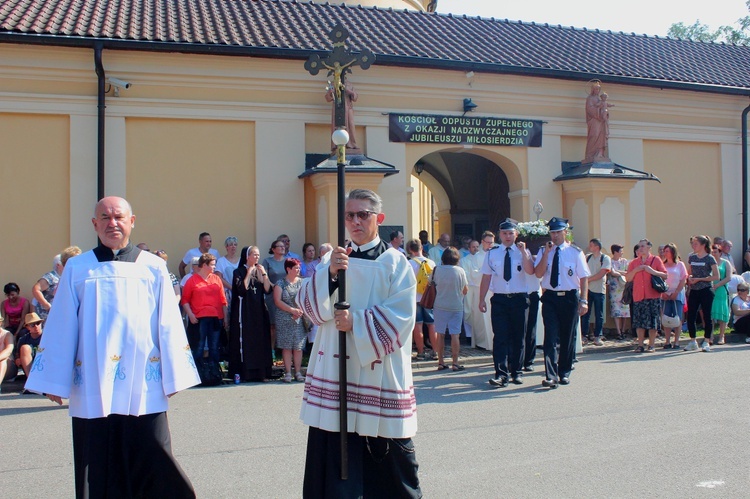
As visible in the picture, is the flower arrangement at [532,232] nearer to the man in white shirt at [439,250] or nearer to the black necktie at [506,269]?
the man in white shirt at [439,250]

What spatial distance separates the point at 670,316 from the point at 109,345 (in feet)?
33.8

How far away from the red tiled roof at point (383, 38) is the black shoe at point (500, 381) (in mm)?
7149

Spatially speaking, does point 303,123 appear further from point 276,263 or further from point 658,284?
point 658,284

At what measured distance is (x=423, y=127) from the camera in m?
14.7

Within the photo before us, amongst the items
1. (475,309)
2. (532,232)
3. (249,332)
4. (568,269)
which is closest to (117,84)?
(249,332)

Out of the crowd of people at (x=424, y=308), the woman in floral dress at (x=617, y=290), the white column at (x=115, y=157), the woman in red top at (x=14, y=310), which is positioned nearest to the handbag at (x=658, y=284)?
the crowd of people at (x=424, y=308)

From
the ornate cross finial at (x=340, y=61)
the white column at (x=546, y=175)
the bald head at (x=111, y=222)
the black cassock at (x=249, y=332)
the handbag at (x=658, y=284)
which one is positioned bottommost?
the black cassock at (x=249, y=332)

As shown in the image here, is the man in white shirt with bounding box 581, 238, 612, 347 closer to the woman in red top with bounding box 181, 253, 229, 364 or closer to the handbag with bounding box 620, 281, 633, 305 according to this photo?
the handbag with bounding box 620, 281, 633, 305

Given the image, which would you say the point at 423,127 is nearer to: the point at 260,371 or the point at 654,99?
the point at 654,99

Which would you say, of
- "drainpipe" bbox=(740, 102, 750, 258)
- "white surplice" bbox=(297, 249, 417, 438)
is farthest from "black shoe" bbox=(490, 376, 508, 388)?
"drainpipe" bbox=(740, 102, 750, 258)

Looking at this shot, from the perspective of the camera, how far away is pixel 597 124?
1515 centimetres

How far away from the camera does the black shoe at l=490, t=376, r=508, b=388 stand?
9.12 m

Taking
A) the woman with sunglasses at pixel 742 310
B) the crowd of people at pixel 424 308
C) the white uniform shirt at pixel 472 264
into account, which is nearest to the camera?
the crowd of people at pixel 424 308

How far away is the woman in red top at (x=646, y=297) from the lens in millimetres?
12070
